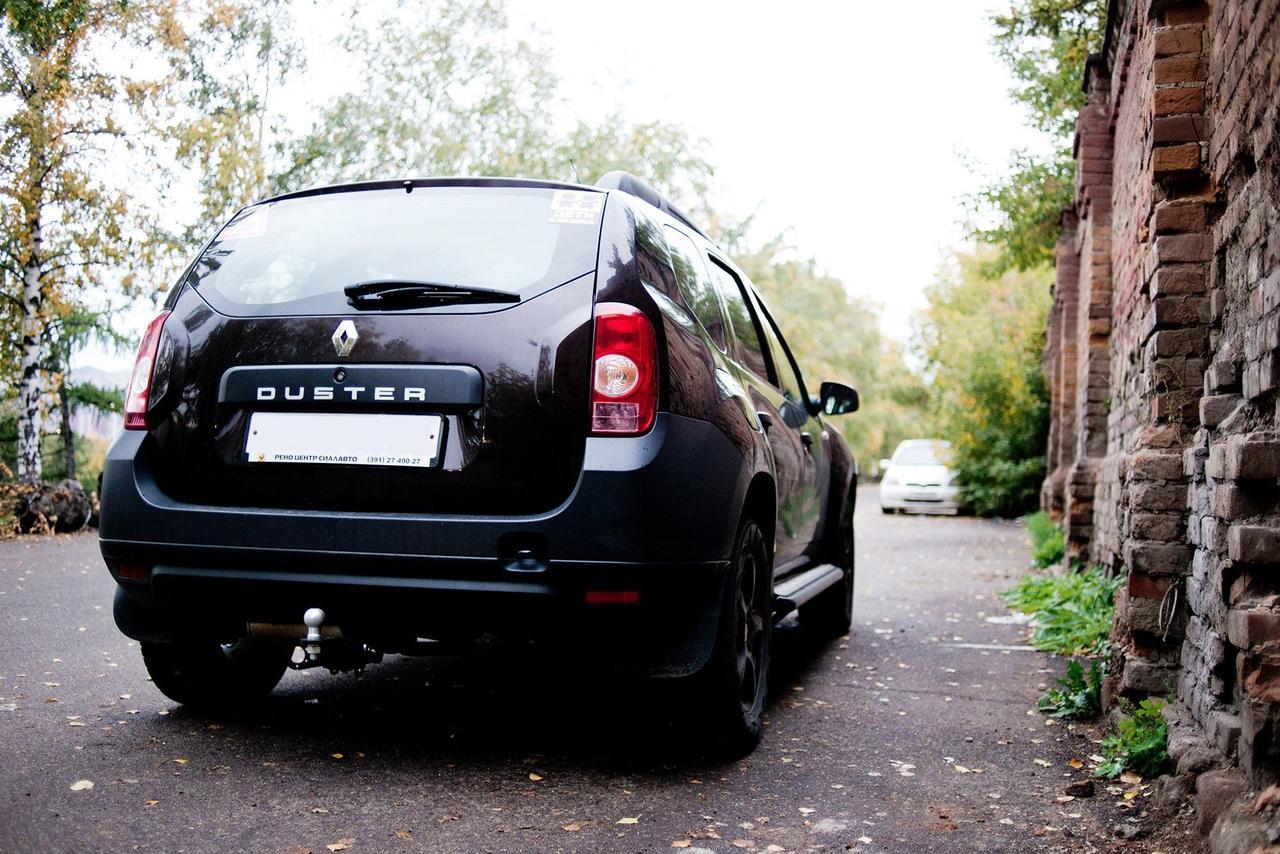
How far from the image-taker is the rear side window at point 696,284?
12.8ft

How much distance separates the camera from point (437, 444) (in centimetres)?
328

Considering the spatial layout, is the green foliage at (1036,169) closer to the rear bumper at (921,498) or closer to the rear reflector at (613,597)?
the rear bumper at (921,498)

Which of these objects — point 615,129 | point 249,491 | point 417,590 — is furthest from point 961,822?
point 615,129

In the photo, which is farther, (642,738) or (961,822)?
(642,738)

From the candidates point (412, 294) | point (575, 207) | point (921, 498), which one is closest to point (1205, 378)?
point (575, 207)

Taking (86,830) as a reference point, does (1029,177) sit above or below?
above

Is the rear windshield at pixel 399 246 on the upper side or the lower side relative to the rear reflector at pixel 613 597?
upper

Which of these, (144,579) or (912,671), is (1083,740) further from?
(144,579)

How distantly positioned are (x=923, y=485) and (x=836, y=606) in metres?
15.7

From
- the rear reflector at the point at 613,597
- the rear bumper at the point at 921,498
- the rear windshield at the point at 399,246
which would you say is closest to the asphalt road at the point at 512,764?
the rear reflector at the point at 613,597

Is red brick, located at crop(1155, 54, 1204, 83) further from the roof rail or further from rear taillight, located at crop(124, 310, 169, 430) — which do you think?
rear taillight, located at crop(124, 310, 169, 430)

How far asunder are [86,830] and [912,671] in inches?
157

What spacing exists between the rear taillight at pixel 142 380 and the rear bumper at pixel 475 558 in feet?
0.18

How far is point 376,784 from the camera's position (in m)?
3.39
